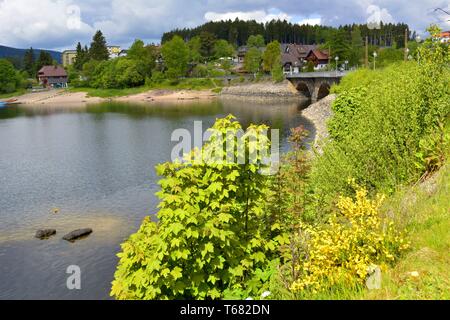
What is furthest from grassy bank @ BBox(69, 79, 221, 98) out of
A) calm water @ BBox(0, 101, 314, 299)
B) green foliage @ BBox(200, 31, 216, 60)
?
calm water @ BBox(0, 101, 314, 299)

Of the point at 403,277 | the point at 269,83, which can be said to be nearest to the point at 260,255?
the point at 403,277

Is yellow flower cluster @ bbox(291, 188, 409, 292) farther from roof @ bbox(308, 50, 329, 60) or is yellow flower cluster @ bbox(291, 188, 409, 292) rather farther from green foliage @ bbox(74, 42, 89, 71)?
green foliage @ bbox(74, 42, 89, 71)

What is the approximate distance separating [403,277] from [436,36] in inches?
495

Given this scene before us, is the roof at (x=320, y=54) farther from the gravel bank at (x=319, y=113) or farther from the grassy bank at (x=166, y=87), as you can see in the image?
the gravel bank at (x=319, y=113)

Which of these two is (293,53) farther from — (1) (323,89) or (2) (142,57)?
(1) (323,89)

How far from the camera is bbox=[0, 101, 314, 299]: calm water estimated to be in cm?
2269

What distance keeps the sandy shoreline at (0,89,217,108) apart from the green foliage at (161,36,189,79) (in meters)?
11.6

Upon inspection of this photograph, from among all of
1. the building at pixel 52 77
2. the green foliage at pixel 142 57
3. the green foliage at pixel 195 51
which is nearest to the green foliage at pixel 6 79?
the building at pixel 52 77

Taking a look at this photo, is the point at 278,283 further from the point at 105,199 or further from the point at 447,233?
the point at 105,199

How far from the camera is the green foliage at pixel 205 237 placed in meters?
10.5

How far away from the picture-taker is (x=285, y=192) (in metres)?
13.6

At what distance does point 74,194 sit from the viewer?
35906mm

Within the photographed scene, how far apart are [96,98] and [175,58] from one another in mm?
30467

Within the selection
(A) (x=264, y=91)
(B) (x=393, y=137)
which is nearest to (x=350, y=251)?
(B) (x=393, y=137)
